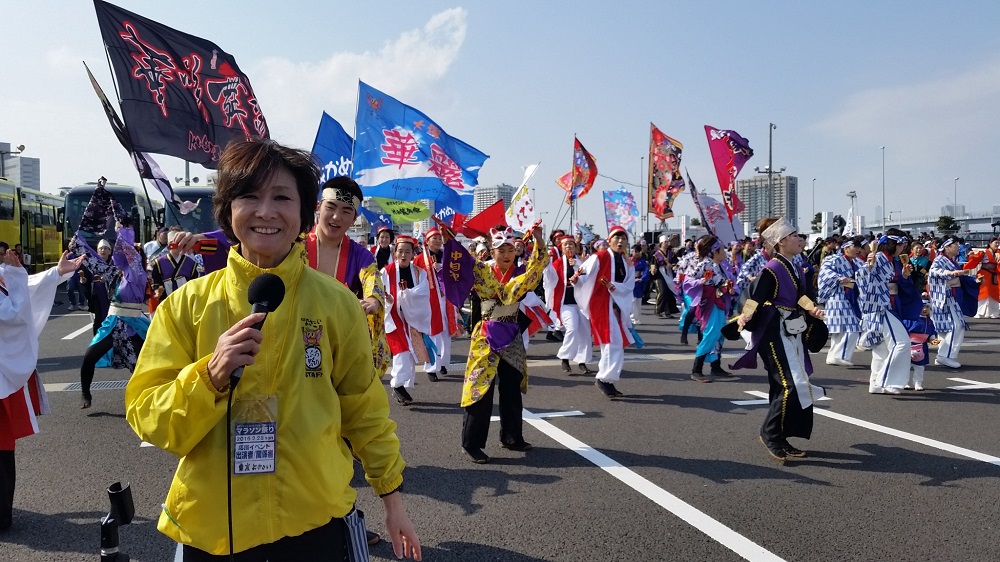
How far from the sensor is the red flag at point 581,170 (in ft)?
60.0

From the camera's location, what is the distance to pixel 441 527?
13.5 ft

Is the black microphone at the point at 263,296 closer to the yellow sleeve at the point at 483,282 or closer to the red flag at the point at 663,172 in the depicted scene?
the yellow sleeve at the point at 483,282

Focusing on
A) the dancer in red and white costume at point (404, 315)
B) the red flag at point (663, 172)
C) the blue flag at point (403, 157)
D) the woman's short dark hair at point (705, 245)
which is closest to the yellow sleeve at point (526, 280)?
the dancer in red and white costume at point (404, 315)

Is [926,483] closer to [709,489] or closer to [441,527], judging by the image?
[709,489]

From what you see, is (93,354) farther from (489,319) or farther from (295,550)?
(295,550)

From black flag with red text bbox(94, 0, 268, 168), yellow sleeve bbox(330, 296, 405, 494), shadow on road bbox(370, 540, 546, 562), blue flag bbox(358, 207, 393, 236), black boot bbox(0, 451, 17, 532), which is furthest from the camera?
blue flag bbox(358, 207, 393, 236)

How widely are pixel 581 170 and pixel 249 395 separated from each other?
1736cm

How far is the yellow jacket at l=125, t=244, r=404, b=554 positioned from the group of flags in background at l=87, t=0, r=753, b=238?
1.59 feet

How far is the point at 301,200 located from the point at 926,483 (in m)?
4.93

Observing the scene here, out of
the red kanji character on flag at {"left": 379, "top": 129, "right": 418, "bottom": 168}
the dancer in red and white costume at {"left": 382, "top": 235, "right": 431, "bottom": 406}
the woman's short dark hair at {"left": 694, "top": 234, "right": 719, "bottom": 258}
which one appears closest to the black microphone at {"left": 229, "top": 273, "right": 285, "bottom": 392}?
the dancer in red and white costume at {"left": 382, "top": 235, "right": 431, "bottom": 406}

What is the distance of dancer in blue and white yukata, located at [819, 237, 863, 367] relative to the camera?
9008 millimetres

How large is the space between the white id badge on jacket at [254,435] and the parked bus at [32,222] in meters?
21.8

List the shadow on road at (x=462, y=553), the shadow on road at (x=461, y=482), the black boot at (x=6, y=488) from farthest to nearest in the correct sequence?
the shadow on road at (x=461, y=482), the black boot at (x=6, y=488), the shadow on road at (x=462, y=553)

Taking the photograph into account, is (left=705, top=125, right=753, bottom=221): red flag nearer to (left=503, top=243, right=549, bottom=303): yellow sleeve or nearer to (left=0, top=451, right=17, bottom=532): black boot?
(left=503, top=243, right=549, bottom=303): yellow sleeve
